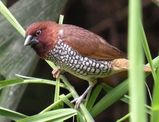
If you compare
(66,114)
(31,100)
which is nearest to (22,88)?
(66,114)

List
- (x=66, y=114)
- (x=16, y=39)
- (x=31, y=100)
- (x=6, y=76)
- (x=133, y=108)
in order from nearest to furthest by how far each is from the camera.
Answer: (x=133, y=108), (x=66, y=114), (x=6, y=76), (x=16, y=39), (x=31, y=100)

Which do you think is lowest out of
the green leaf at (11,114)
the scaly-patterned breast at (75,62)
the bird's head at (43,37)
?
the scaly-patterned breast at (75,62)

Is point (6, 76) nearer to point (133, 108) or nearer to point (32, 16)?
point (32, 16)

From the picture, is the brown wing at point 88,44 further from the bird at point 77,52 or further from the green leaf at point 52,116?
the green leaf at point 52,116

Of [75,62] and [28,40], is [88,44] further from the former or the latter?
[28,40]

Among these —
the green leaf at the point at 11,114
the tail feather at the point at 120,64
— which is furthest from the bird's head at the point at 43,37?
the green leaf at the point at 11,114

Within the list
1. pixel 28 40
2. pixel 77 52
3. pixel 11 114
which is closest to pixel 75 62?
pixel 77 52
